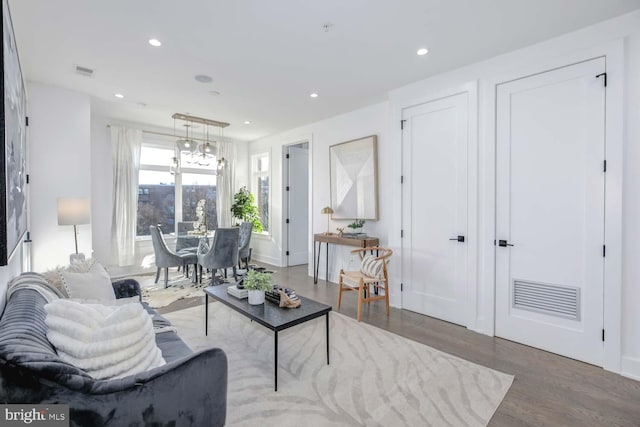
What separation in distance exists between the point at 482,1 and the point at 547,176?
1.63 meters

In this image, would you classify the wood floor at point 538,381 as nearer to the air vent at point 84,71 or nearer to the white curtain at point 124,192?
the air vent at point 84,71

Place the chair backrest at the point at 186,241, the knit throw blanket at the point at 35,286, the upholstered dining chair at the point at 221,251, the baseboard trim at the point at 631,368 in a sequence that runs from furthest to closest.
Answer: the chair backrest at the point at 186,241
the upholstered dining chair at the point at 221,251
the baseboard trim at the point at 631,368
the knit throw blanket at the point at 35,286

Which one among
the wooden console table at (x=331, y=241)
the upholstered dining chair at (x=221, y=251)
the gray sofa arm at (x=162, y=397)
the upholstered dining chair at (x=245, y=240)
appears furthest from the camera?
the upholstered dining chair at (x=245, y=240)

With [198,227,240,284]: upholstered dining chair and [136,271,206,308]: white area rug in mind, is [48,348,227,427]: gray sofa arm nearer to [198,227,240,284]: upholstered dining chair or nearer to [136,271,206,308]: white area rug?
[136,271,206,308]: white area rug

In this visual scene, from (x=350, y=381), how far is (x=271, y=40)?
3.00m

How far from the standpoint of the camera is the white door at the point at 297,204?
6.52 meters

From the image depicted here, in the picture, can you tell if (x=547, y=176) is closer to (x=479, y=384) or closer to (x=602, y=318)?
(x=602, y=318)

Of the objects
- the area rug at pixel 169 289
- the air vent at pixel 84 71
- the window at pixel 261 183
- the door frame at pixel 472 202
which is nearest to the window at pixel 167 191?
the window at pixel 261 183

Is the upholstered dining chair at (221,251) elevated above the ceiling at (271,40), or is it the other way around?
the ceiling at (271,40)

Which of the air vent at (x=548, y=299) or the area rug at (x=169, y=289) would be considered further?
the area rug at (x=169, y=289)

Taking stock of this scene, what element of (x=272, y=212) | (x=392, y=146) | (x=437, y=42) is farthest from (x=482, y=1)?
(x=272, y=212)

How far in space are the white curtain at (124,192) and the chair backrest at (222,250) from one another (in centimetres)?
168

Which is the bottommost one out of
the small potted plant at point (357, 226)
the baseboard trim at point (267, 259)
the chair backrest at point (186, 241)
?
the baseboard trim at point (267, 259)

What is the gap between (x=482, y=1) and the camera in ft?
7.47
